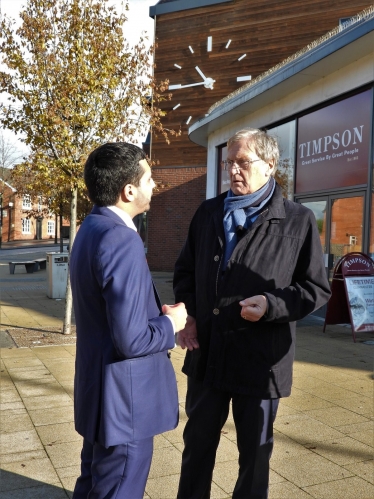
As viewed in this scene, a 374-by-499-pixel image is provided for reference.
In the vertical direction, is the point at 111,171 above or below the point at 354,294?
A: above

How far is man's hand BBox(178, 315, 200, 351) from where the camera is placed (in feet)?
8.92

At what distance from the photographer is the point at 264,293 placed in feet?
8.09

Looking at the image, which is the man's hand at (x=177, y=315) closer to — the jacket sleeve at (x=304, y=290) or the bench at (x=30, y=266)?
the jacket sleeve at (x=304, y=290)

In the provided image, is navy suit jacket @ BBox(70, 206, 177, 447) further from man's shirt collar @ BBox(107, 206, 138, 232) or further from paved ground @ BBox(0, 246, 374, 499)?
paved ground @ BBox(0, 246, 374, 499)

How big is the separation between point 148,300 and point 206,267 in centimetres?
65

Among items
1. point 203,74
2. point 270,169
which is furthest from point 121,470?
point 203,74

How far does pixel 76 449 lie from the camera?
12.7ft

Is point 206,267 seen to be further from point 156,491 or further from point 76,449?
point 76,449

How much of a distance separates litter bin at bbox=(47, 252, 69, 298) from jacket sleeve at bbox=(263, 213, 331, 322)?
1073 centimetres

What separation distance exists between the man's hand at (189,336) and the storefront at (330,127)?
6559 millimetres

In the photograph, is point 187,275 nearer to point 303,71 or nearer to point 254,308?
point 254,308

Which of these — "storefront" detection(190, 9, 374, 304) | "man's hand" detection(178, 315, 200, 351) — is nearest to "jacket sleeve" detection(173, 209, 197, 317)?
"man's hand" detection(178, 315, 200, 351)

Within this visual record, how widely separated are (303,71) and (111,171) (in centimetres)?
831

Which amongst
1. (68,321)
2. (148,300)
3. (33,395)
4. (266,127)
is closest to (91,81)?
(68,321)
